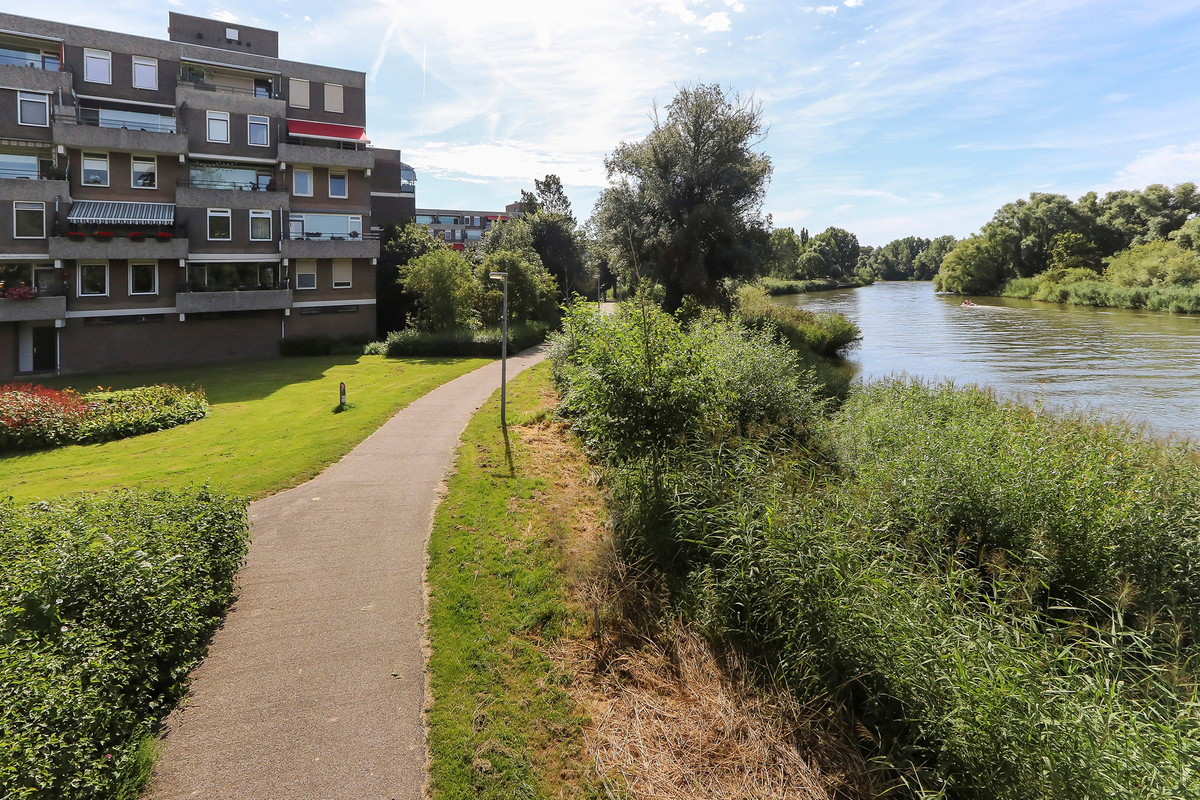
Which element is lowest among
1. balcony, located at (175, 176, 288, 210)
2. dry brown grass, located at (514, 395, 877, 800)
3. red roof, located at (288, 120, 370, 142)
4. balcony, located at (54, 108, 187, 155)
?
dry brown grass, located at (514, 395, 877, 800)

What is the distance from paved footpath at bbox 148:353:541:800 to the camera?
5172mm

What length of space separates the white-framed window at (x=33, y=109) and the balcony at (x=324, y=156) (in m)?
8.41

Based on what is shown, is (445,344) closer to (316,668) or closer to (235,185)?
(235,185)

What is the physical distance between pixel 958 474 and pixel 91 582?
10303mm

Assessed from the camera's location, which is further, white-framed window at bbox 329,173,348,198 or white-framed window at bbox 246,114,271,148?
white-framed window at bbox 329,173,348,198

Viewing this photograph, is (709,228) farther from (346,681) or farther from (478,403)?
(346,681)

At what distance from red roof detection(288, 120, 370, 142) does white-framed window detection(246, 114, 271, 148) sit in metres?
1.14

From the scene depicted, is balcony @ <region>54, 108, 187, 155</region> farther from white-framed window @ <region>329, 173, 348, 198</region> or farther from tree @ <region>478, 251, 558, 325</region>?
tree @ <region>478, 251, 558, 325</region>

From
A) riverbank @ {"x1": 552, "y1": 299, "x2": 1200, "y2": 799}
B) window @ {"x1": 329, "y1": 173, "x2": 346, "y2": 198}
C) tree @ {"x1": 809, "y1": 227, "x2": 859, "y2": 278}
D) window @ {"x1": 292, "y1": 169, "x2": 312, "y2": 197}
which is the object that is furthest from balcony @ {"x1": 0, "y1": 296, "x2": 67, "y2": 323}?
tree @ {"x1": 809, "y1": 227, "x2": 859, "y2": 278}

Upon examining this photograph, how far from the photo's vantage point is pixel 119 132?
27.1m

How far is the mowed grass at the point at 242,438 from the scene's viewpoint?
1226 centimetres

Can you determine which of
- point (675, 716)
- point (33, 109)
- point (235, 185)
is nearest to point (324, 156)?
point (235, 185)

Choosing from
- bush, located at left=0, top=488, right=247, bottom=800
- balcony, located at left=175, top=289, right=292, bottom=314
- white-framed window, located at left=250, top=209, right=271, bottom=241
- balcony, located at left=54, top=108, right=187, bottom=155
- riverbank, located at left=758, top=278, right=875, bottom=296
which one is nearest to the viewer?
bush, located at left=0, top=488, right=247, bottom=800

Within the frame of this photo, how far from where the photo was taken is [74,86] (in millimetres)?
27250
